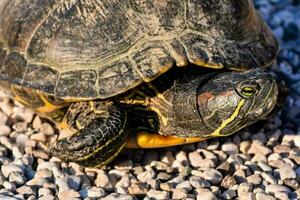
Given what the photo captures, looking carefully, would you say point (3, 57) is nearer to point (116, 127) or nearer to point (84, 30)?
point (84, 30)

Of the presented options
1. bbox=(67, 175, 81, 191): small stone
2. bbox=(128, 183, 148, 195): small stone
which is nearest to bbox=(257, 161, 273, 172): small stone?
bbox=(128, 183, 148, 195): small stone

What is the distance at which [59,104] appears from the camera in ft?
14.3

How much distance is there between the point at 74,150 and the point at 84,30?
800 millimetres

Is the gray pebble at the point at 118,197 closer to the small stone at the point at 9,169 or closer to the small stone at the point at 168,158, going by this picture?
the small stone at the point at 168,158

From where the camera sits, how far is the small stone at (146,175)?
166 inches

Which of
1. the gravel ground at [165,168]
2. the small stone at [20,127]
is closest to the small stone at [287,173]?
the gravel ground at [165,168]

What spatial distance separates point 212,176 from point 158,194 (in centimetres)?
40

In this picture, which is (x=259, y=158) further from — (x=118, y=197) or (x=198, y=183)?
(x=118, y=197)

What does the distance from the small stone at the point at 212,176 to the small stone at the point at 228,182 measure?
35 mm

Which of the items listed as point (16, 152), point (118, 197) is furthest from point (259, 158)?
point (16, 152)

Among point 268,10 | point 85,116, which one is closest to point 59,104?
point 85,116

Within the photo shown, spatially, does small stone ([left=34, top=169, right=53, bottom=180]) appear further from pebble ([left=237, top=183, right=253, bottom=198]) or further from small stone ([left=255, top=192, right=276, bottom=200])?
small stone ([left=255, top=192, right=276, bottom=200])

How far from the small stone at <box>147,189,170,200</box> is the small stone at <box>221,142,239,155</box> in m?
0.69

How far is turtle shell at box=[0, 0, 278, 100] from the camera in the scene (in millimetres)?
4070
